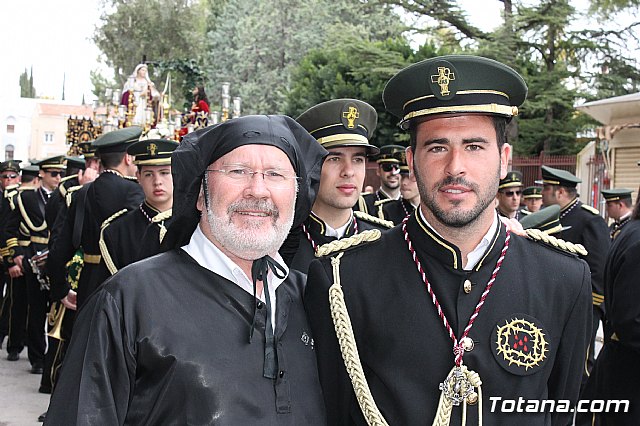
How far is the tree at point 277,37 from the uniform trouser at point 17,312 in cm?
2621

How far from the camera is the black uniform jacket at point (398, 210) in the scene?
8.23m

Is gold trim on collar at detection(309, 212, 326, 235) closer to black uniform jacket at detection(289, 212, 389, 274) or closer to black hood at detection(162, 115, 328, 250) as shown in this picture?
black uniform jacket at detection(289, 212, 389, 274)

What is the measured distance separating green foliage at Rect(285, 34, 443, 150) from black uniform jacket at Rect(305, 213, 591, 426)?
22.8 meters

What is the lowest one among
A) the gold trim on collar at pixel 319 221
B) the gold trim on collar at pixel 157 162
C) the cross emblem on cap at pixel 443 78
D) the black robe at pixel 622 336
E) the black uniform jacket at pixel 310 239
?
the black robe at pixel 622 336

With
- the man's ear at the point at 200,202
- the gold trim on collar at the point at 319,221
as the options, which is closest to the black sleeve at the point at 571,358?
the man's ear at the point at 200,202

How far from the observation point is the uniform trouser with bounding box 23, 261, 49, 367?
9.65m

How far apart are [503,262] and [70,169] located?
8299 mm

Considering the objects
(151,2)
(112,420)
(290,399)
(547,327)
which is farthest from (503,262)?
(151,2)

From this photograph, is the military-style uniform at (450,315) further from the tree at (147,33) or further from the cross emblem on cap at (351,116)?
the tree at (147,33)

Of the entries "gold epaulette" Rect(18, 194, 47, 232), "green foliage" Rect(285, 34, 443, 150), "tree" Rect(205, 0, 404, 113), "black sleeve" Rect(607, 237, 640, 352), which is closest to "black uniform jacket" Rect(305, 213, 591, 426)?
"black sleeve" Rect(607, 237, 640, 352)

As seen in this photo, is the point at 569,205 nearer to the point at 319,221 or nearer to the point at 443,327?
the point at 319,221

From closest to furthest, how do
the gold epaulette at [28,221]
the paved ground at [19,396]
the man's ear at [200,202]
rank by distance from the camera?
the man's ear at [200,202] → the paved ground at [19,396] → the gold epaulette at [28,221]

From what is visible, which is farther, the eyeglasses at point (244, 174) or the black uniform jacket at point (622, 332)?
the black uniform jacket at point (622, 332)

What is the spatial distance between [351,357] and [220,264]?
555 millimetres
